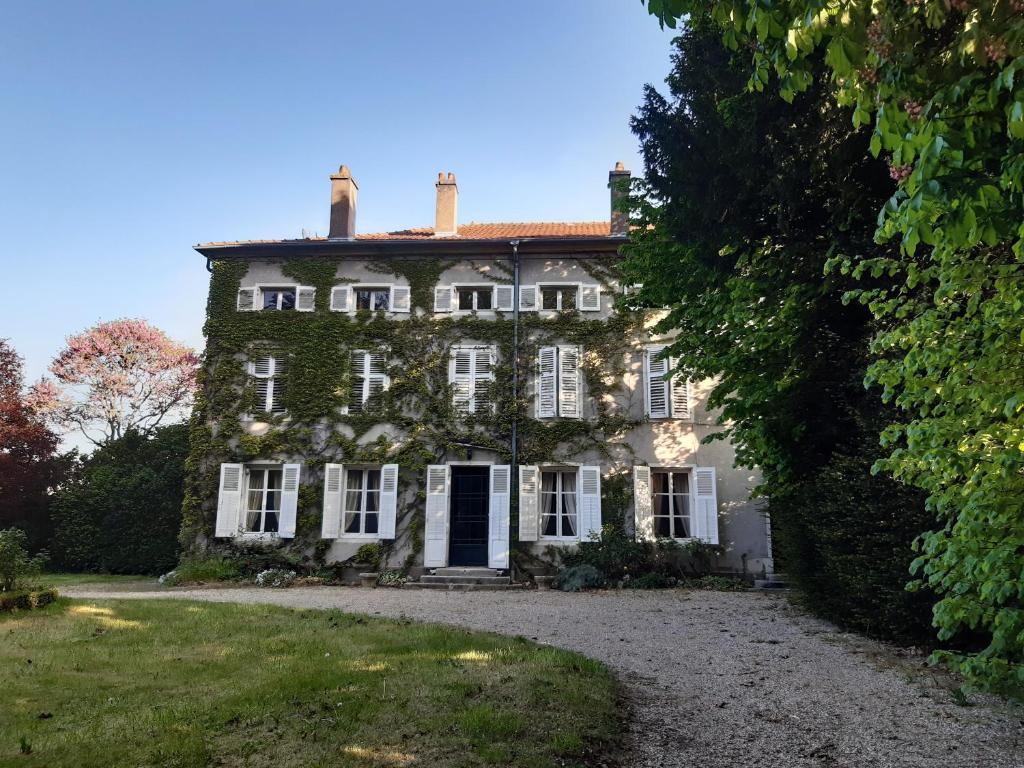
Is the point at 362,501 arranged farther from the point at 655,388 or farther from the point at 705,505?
the point at 705,505

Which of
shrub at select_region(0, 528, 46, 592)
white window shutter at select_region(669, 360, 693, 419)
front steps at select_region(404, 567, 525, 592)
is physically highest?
white window shutter at select_region(669, 360, 693, 419)

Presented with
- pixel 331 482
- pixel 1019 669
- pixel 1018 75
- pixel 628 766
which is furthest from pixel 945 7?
pixel 331 482

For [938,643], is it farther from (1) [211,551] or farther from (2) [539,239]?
(1) [211,551]

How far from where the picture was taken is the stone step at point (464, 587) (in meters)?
12.4

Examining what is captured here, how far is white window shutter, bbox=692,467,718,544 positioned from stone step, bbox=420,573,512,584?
3942mm

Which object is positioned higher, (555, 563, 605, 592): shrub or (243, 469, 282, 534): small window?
(243, 469, 282, 534): small window

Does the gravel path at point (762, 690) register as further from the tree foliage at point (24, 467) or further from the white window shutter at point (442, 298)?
the tree foliage at point (24, 467)

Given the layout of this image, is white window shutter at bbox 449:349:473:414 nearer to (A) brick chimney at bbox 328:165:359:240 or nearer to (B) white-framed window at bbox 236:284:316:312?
(B) white-framed window at bbox 236:284:316:312

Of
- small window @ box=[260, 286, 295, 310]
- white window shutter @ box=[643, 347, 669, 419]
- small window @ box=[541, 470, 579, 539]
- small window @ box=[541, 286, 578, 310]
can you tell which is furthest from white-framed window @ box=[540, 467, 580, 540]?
small window @ box=[260, 286, 295, 310]

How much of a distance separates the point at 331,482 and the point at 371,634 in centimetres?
753

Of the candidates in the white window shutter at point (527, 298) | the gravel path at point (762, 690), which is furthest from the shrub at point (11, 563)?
the white window shutter at point (527, 298)

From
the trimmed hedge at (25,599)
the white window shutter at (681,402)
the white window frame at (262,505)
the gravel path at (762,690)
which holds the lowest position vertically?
the gravel path at (762,690)

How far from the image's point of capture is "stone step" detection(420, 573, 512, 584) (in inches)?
509

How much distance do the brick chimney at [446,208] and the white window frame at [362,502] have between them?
19.2 feet
